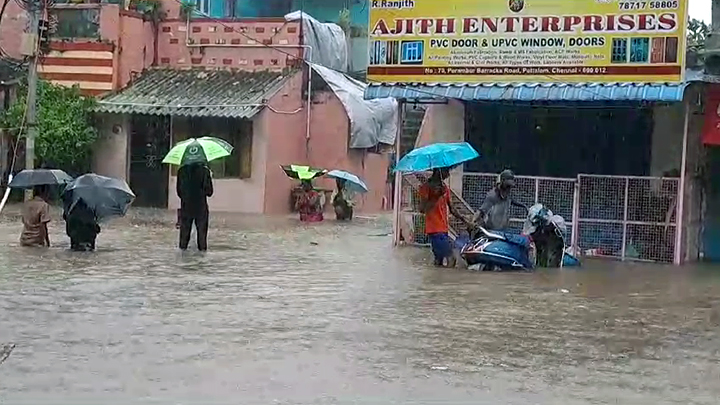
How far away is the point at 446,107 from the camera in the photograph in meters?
18.6

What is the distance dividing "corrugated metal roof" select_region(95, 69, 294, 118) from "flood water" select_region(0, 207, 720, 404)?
10503 mm

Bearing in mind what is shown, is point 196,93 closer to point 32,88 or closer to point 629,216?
point 32,88

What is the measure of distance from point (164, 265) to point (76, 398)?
7.77m

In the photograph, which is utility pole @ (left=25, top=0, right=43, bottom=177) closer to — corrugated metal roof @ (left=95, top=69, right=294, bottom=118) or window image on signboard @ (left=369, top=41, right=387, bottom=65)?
corrugated metal roof @ (left=95, top=69, right=294, bottom=118)

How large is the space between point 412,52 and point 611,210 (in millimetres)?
3946

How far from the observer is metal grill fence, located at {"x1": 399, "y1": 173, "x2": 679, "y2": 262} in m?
16.6

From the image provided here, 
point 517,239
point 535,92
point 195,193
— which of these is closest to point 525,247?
point 517,239

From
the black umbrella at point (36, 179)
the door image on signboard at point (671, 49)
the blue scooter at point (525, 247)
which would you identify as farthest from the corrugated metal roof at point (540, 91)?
the black umbrella at point (36, 179)

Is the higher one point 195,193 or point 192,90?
point 192,90

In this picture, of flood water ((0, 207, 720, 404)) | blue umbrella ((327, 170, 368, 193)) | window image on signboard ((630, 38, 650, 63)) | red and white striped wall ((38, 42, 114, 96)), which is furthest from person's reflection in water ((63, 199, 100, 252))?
red and white striped wall ((38, 42, 114, 96))

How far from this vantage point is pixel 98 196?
51.8ft

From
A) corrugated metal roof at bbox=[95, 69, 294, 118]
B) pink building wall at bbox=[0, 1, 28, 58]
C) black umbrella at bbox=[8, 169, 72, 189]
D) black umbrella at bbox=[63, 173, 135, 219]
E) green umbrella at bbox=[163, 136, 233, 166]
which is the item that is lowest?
black umbrella at bbox=[63, 173, 135, 219]

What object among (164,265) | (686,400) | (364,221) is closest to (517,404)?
(686,400)

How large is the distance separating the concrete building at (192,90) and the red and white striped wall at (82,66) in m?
0.02
